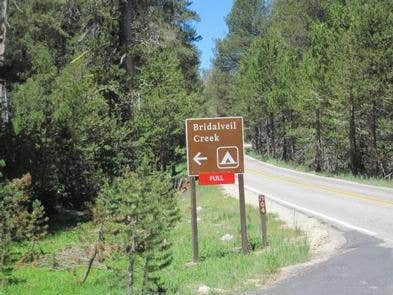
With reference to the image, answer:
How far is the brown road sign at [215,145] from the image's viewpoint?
11.5 metres

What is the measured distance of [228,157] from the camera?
37.7 feet

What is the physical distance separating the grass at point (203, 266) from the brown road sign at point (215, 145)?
1664 mm

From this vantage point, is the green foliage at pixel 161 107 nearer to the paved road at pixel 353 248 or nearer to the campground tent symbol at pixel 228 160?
the paved road at pixel 353 248

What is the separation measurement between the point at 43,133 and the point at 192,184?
32.2ft

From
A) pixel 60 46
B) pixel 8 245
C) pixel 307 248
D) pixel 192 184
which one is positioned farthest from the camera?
pixel 60 46

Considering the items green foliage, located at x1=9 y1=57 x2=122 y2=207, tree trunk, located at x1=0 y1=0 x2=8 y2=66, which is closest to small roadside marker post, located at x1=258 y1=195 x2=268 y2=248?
tree trunk, located at x1=0 y1=0 x2=8 y2=66

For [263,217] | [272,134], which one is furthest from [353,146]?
[263,217]

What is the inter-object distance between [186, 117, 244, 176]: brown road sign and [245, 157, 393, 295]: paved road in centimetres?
257

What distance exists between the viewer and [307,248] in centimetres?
1061

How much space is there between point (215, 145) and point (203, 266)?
225cm

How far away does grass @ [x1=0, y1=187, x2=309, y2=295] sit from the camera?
8.94 meters

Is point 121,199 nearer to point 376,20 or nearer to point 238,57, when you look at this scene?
point 376,20

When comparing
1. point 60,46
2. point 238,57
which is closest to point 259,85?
point 60,46

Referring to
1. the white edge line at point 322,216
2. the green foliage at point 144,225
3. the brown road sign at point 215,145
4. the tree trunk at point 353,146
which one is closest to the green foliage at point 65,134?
the white edge line at point 322,216
